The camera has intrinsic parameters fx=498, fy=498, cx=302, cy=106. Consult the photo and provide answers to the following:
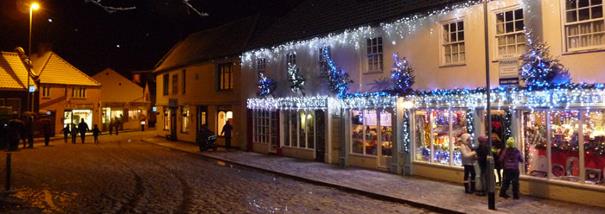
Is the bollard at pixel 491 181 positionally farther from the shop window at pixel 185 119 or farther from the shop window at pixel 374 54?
the shop window at pixel 185 119

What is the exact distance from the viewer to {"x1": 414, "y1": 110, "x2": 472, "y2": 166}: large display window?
14172 millimetres

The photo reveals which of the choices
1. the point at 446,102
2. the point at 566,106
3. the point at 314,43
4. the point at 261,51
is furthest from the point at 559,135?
the point at 261,51

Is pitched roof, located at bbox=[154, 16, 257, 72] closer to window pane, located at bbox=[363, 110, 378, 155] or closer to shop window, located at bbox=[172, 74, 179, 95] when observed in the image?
shop window, located at bbox=[172, 74, 179, 95]

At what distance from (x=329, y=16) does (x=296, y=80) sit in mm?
3120

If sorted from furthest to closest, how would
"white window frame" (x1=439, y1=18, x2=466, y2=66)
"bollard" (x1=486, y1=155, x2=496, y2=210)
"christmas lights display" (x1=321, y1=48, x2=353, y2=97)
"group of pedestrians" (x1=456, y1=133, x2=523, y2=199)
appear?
1. "christmas lights display" (x1=321, y1=48, x2=353, y2=97)
2. "white window frame" (x1=439, y1=18, x2=466, y2=66)
3. "group of pedestrians" (x1=456, y1=133, x2=523, y2=199)
4. "bollard" (x1=486, y1=155, x2=496, y2=210)

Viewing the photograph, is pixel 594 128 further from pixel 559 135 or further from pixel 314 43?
pixel 314 43

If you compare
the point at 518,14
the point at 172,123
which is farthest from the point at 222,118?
the point at 518,14

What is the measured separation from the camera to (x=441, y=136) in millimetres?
14773

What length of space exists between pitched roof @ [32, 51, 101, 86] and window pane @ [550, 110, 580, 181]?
3917 centimetres

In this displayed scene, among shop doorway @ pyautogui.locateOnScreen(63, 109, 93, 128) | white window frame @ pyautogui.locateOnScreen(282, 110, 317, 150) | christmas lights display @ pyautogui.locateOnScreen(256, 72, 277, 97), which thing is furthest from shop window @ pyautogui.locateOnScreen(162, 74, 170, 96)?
white window frame @ pyautogui.locateOnScreen(282, 110, 317, 150)

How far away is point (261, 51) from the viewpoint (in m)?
24.7

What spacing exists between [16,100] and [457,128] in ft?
114

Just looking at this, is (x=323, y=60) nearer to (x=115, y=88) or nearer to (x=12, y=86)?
(x=12, y=86)

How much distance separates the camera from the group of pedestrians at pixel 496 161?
449 inches
